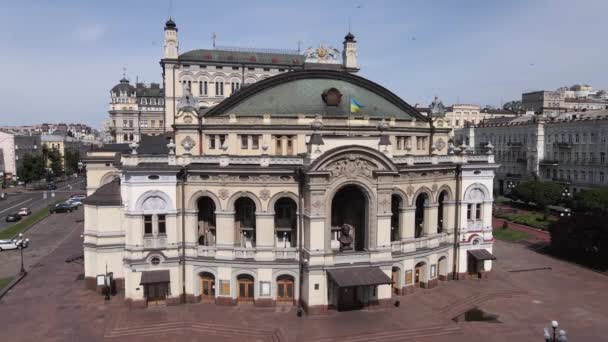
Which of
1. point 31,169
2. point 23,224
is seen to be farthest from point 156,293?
point 31,169

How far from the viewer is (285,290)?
38812 millimetres

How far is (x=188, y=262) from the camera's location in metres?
38.9

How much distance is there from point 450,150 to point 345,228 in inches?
625

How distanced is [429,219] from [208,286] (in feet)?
71.9

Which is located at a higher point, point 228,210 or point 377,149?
point 377,149

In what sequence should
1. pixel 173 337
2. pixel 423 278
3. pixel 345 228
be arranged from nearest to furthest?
pixel 173 337 → pixel 345 228 → pixel 423 278

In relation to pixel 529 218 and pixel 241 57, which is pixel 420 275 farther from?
pixel 241 57

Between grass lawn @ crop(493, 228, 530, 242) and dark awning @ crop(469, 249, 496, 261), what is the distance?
22424mm

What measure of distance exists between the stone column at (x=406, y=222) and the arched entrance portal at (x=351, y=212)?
3988 mm

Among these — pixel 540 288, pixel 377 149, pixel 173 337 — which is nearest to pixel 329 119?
pixel 377 149

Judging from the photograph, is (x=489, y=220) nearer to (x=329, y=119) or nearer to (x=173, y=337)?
(x=329, y=119)

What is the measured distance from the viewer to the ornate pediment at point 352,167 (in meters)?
36.5

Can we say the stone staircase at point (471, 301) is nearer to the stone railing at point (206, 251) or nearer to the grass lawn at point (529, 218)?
the stone railing at point (206, 251)

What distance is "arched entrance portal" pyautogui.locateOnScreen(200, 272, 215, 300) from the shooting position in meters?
39.4
